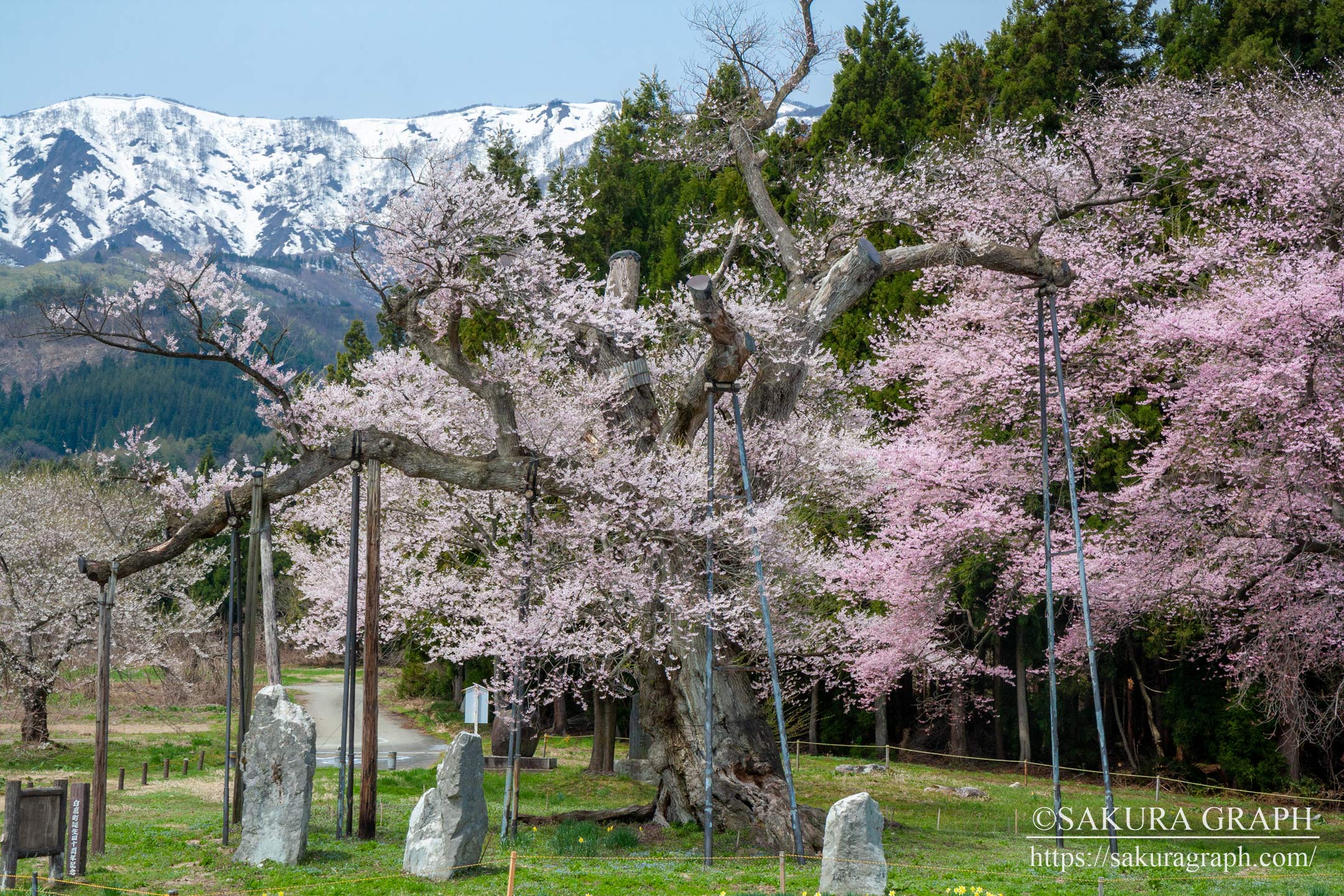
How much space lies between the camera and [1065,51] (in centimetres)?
2586

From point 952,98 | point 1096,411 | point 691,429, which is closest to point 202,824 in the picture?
point 691,429

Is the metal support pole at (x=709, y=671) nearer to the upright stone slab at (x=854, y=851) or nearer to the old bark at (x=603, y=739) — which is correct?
the upright stone slab at (x=854, y=851)

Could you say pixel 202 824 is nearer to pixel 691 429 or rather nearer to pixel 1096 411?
pixel 691 429

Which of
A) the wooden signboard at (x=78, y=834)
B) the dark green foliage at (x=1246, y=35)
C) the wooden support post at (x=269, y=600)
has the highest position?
the dark green foliage at (x=1246, y=35)

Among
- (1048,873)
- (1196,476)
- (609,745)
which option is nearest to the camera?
(1048,873)

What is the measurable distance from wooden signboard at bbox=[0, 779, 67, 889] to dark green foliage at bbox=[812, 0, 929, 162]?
66.6 feet

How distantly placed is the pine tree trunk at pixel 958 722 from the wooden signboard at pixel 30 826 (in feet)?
60.0

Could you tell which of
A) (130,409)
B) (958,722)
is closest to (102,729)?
(958,722)

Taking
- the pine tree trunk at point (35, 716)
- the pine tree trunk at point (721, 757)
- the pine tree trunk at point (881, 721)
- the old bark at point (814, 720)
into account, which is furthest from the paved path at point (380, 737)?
the pine tree trunk at point (881, 721)

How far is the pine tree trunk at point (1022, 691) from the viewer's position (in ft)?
72.5

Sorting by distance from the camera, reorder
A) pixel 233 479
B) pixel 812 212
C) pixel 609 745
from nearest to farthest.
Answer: pixel 233 479 < pixel 609 745 < pixel 812 212

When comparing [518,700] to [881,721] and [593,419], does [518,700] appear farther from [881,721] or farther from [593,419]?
[881,721]

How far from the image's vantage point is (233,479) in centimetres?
1270

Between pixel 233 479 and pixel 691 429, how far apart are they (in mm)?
5596
